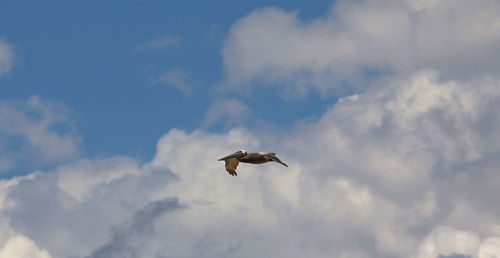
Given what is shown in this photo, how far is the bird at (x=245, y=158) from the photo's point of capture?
100625mm

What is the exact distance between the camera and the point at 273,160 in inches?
3905

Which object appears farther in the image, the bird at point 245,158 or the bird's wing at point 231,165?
the bird's wing at point 231,165

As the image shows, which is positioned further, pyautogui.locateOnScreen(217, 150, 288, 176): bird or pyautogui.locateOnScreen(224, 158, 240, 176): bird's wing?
pyautogui.locateOnScreen(224, 158, 240, 176): bird's wing

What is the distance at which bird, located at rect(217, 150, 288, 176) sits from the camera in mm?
100625

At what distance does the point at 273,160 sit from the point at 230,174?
12.3 metres

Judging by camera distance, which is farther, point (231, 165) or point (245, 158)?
point (231, 165)

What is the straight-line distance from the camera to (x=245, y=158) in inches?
4094

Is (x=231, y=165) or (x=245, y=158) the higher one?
(x=231, y=165)

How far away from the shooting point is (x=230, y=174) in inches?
4336

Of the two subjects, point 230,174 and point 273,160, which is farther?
point 230,174

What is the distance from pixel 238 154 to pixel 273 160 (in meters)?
6.70

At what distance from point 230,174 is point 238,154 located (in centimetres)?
641
